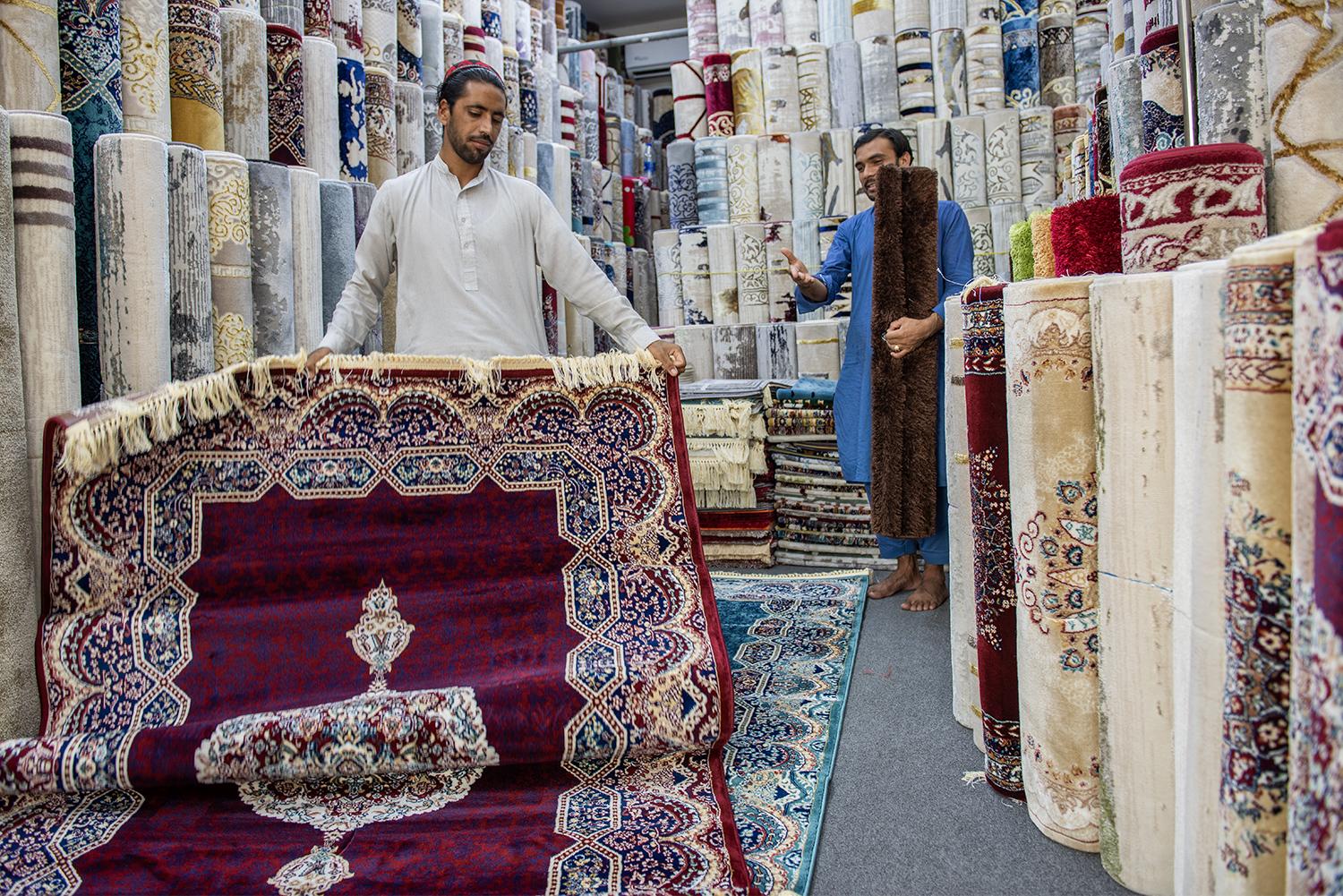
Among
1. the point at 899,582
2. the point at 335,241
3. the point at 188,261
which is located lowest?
the point at 899,582

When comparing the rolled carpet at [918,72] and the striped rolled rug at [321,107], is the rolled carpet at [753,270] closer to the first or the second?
the rolled carpet at [918,72]

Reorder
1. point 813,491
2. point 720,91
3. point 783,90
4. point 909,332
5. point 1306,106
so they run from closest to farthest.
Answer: point 1306,106
point 909,332
point 813,491
point 783,90
point 720,91

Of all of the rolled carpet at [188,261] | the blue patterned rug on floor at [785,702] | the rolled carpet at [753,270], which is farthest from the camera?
the rolled carpet at [753,270]

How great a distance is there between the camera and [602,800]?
69.9 inches

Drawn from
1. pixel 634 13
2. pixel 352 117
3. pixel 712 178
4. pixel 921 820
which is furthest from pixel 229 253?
pixel 634 13

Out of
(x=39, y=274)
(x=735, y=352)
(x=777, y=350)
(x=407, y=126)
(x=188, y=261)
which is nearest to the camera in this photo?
(x=39, y=274)

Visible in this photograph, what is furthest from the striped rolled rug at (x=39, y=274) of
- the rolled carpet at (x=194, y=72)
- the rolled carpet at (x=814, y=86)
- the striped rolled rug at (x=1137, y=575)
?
the rolled carpet at (x=814, y=86)

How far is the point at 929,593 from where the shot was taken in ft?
10.8

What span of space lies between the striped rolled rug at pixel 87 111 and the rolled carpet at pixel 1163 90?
249cm

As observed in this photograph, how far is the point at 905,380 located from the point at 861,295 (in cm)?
49

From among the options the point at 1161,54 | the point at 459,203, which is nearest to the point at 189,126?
the point at 459,203

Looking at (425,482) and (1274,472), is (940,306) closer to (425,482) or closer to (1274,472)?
(425,482)

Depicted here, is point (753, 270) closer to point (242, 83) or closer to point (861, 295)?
point (861, 295)

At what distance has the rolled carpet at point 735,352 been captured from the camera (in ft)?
16.0
